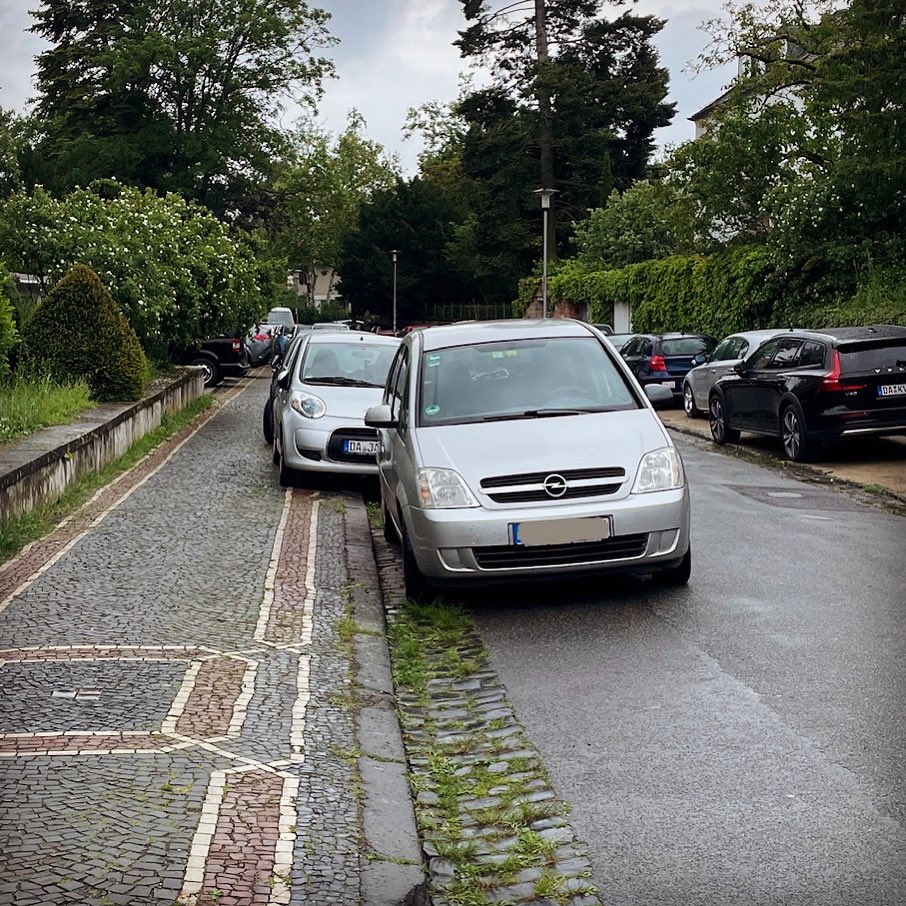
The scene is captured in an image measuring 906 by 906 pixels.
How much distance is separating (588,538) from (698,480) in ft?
24.2

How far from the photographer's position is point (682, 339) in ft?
92.7

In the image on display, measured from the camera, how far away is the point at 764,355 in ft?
61.0

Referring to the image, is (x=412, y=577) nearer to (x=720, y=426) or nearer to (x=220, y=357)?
(x=720, y=426)

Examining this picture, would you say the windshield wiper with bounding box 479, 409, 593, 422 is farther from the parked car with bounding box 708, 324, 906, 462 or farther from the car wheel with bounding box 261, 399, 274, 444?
the car wheel with bounding box 261, 399, 274, 444

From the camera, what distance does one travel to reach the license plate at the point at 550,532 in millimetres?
7848

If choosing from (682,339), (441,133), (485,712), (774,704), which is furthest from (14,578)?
(441,133)

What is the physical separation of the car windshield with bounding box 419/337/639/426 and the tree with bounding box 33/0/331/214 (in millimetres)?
42073

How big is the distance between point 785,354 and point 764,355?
803mm

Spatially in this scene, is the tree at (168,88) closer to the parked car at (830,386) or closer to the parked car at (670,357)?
the parked car at (670,357)

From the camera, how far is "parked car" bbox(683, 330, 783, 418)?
74.7ft

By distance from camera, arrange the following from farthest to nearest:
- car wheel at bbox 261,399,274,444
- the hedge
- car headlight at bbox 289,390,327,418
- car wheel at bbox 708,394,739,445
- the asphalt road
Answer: the hedge
car wheel at bbox 708,394,739,445
car wheel at bbox 261,399,274,444
car headlight at bbox 289,390,327,418
the asphalt road

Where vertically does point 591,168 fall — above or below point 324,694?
above

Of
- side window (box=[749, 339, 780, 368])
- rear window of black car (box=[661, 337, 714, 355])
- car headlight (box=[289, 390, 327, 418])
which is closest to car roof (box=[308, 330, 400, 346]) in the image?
car headlight (box=[289, 390, 327, 418])

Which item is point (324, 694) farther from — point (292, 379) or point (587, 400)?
point (292, 379)
